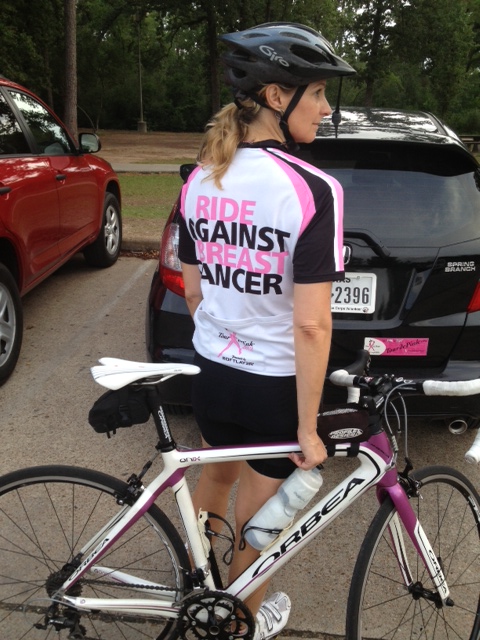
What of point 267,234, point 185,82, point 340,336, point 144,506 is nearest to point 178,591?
point 144,506

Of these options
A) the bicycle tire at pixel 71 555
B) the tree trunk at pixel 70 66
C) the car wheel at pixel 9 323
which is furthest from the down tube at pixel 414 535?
the tree trunk at pixel 70 66

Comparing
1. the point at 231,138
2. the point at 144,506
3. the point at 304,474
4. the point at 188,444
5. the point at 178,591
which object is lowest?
the point at 188,444

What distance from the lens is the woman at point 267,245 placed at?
5.10 ft

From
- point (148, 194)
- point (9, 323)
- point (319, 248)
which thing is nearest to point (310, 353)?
point (319, 248)

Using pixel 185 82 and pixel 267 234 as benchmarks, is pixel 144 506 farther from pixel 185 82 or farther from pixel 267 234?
pixel 185 82

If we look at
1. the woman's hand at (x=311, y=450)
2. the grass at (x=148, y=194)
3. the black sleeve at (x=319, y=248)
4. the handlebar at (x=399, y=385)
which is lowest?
the grass at (x=148, y=194)

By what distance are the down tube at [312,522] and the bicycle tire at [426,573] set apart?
0.12 m

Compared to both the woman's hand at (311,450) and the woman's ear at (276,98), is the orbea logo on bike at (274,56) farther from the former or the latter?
the woman's hand at (311,450)

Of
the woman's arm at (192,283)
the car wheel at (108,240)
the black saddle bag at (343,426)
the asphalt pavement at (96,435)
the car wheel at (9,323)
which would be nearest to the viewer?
the black saddle bag at (343,426)

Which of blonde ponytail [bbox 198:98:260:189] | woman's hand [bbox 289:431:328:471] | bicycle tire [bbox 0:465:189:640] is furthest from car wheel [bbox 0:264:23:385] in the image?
woman's hand [bbox 289:431:328:471]

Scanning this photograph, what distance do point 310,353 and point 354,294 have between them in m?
1.33

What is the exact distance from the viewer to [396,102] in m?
43.9

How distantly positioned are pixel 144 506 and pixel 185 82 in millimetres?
44647

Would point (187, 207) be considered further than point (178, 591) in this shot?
No
